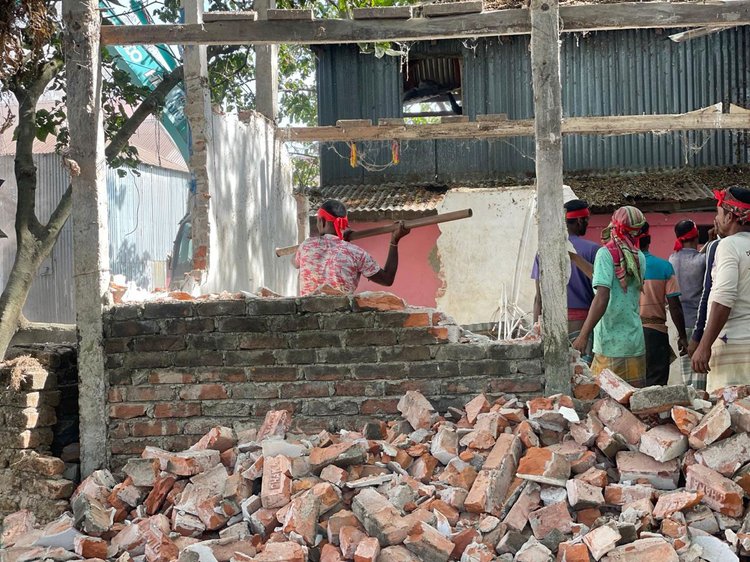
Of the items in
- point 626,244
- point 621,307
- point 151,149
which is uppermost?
point 151,149

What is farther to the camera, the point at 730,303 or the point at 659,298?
the point at 659,298

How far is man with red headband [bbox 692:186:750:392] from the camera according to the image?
4.52 meters

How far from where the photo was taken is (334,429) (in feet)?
15.9

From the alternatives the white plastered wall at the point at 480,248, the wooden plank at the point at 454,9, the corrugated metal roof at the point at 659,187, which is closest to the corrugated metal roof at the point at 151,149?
the white plastered wall at the point at 480,248

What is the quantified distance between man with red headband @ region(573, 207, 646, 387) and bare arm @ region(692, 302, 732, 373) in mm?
631

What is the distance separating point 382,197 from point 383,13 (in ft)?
24.5

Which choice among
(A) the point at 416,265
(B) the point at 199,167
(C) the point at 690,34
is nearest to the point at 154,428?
(B) the point at 199,167

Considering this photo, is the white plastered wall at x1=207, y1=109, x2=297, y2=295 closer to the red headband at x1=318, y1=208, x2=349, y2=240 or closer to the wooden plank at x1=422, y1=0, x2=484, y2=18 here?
the red headband at x1=318, y1=208, x2=349, y2=240

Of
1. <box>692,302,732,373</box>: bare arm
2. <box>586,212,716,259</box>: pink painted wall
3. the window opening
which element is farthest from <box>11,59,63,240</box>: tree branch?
<box>586,212,716,259</box>: pink painted wall

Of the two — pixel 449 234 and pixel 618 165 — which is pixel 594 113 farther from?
pixel 449 234

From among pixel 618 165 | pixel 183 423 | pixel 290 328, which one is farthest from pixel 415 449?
pixel 618 165

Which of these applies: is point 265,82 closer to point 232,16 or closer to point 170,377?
point 232,16

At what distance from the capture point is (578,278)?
19.2 feet

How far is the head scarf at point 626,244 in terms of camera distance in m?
5.14
